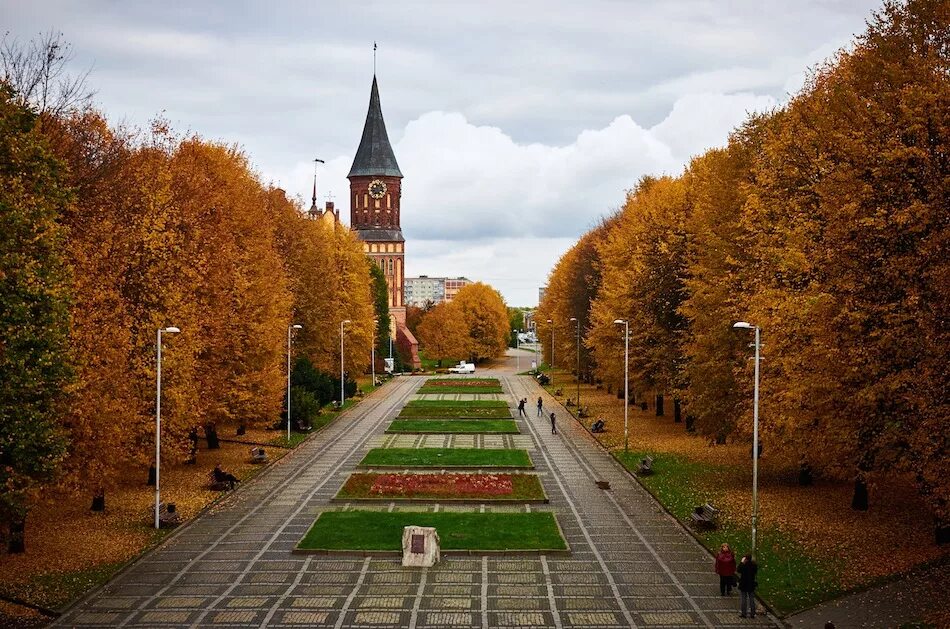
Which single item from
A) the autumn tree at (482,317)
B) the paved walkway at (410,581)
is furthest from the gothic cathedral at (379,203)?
the paved walkway at (410,581)

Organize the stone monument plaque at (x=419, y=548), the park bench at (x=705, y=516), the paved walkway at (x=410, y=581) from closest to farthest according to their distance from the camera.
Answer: the paved walkway at (x=410, y=581) < the stone monument plaque at (x=419, y=548) < the park bench at (x=705, y=516)

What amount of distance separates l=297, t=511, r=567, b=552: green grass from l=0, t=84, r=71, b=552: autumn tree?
885 centimetres

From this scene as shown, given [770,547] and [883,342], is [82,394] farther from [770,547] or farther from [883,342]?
[883,342]

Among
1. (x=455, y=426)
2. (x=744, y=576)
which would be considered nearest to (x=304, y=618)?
(x=744, y=576)

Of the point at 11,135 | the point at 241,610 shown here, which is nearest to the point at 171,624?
the point at 241,610

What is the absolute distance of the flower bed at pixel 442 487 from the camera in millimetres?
38969

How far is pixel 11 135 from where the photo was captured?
90.9ft

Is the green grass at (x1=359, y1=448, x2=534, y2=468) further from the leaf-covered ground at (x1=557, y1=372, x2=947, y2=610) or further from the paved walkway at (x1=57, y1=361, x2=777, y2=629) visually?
the paved walkway at (x1=57, y1=361, x2=777, y2=629)

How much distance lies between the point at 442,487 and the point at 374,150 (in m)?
106

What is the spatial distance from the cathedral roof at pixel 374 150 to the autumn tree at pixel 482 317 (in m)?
23.0

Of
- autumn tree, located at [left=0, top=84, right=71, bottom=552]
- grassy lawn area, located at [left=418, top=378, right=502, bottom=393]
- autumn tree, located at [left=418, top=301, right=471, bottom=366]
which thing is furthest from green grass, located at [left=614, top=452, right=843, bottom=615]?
autumn tree, located at [left=418, top=301, right=471, bottom=366]

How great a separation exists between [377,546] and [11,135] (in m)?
17.3

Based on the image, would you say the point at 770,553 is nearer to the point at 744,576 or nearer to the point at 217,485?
the point at 744,576

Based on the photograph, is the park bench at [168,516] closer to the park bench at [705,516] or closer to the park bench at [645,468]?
the park bench at [705,516]
